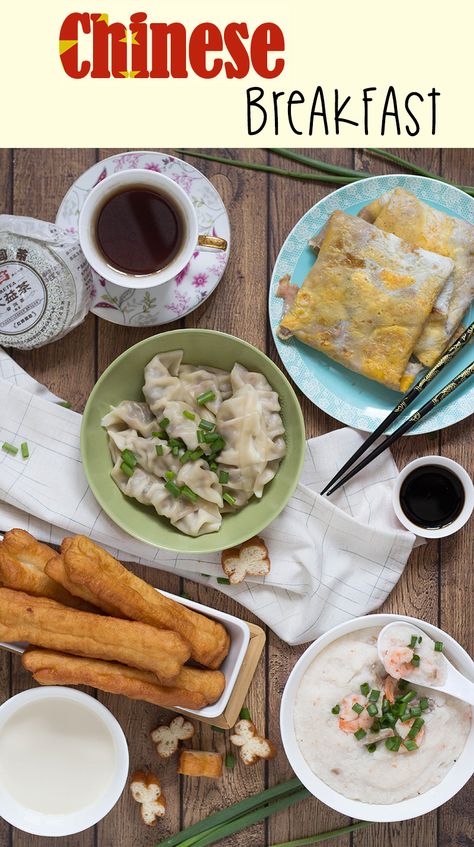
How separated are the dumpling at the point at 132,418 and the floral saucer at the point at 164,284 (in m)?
0.22

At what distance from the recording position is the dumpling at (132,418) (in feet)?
6.46

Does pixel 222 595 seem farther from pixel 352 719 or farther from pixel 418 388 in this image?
pixel 418 388

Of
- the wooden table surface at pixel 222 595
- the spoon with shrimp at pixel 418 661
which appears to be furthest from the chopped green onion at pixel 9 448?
the spoon with shrimp at pixel 418 661

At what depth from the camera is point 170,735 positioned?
2105mm

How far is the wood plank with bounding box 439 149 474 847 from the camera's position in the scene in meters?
2.14

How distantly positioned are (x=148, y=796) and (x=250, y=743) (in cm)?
32

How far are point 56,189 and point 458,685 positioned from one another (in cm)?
170

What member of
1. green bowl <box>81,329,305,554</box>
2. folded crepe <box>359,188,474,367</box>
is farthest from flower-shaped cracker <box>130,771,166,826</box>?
folded crepe <box>359,188,474,367</box>

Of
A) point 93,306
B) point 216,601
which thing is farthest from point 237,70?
point 216,601

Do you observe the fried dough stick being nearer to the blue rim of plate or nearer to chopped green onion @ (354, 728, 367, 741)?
chopped green onion @ (354, 728, 367, 741)

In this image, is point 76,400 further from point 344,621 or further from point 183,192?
point 344,621

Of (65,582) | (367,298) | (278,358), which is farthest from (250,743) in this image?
(367,298)

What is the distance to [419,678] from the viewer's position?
6.47 ft

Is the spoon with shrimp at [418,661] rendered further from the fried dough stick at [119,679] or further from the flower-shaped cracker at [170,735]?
the flower-shaped cracker at [170,735]
